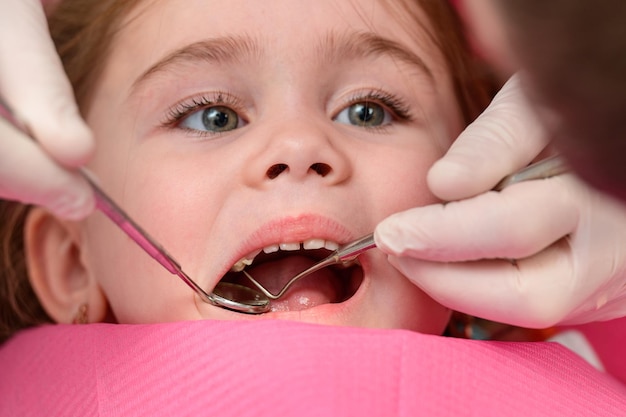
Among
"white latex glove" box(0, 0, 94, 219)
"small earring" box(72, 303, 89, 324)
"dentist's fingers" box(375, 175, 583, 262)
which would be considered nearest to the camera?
"white latex glove" box(0, 0, 94, 219)

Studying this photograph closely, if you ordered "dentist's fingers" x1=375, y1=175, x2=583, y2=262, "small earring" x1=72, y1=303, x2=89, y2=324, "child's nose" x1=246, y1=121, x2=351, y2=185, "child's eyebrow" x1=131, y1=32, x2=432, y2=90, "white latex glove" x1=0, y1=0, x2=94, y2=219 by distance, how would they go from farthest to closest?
"small earring" x1=72, y1=303, x2=89, y2=324, "child's eyebrow" x1=131, y1=32, x2=432, y2=90, "child's nose" x1=246, y1=121, x2=351, y2=185, "dentist's fingers" x1=375, y1=175, x2=583, y2=262, "white latex glove" x1=0, y1=0, x2=94, y2=219

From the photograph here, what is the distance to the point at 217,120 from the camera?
3.89 ft

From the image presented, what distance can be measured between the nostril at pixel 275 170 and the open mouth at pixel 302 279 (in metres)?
0.14

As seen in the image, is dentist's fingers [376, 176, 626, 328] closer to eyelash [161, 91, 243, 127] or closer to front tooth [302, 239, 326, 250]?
front tooth [302, 239, 326, 250]

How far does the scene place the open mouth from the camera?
45.6 inches

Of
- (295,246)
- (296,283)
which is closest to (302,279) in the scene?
(296,283)

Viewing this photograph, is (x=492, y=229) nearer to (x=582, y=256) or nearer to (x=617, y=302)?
(x=582, y=256)

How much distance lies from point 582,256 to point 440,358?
0.21 meters

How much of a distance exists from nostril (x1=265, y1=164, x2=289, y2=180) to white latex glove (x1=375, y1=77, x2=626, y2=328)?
171mm

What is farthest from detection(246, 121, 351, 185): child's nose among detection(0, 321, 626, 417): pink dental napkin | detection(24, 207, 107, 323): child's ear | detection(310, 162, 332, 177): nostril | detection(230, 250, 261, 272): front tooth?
detection(24, 207, 107, 323): child's ear

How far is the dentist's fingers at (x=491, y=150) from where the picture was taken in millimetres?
938

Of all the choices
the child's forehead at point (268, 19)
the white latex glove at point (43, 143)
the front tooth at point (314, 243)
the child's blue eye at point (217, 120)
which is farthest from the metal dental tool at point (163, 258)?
the child's forehead at point (268, 19)

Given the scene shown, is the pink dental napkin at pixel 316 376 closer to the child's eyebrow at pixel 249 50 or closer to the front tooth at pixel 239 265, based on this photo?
the front tooth at pixel 239 265

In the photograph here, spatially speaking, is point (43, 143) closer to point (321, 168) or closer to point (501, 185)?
point (321, 168)
